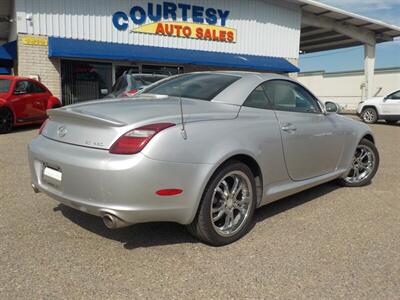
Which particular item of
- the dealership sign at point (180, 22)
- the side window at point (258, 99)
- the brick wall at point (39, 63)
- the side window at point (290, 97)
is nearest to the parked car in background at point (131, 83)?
the brick wall at point (39, 63)

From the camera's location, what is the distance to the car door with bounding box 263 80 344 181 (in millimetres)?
4105

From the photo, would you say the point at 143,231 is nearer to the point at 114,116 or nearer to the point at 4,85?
the point at 114,116

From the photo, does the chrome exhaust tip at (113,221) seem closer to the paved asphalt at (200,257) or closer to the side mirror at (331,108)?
the paved asphalt at (200,257)

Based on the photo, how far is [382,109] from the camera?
1719 cm

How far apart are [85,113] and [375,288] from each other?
247cm

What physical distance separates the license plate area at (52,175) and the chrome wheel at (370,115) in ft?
54.6

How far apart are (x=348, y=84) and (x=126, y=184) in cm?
3535

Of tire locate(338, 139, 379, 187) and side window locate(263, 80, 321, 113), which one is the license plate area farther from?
tire locate(338, 139, 379, 187)

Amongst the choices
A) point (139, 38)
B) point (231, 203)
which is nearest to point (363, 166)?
point (231, 203)

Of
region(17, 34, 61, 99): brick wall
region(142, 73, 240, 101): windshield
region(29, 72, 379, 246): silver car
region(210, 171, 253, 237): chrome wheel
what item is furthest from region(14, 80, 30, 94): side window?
region(210, 171, 253, 237): chrome wheel

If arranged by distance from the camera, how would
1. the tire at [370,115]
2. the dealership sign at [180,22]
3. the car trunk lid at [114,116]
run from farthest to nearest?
the tire at [370,115] → the dealership sign at [180,22] → the car trunk lid at [114,116]

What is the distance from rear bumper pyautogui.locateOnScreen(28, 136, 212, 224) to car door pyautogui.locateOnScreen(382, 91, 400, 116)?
15667 mm

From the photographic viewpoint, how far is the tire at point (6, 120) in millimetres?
10242

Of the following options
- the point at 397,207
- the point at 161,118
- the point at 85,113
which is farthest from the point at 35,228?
the point at 397,207
